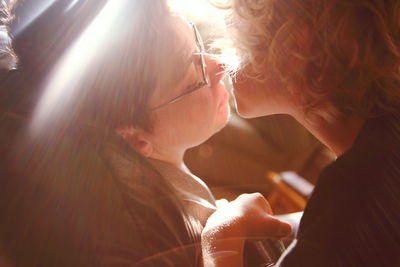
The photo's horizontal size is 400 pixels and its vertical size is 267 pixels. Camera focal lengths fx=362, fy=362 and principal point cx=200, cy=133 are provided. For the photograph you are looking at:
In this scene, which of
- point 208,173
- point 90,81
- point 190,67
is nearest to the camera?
point 90,81

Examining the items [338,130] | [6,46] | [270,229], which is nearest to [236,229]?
[270,229]

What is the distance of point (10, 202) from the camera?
52 centimetres

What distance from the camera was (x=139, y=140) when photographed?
763 mm

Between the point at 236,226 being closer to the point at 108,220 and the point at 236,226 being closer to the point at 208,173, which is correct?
the point at 108,220

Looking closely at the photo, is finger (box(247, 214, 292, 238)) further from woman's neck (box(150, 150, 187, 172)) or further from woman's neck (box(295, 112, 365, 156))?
woman's neck (box(150, 150, 187, 172))

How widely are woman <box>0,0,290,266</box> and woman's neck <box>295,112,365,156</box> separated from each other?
0.18m

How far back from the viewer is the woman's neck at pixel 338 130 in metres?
0.60

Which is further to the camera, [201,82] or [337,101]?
[201,82]

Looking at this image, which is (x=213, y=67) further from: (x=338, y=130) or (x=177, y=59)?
(x=338, y=130)

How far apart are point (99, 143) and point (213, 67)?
0.30 m

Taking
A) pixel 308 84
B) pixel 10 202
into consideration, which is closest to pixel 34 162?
pixel 10 202

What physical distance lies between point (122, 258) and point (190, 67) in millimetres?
390

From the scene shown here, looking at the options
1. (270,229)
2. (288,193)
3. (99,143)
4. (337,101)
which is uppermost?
(99,143)

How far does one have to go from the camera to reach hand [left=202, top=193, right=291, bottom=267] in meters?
0.56
